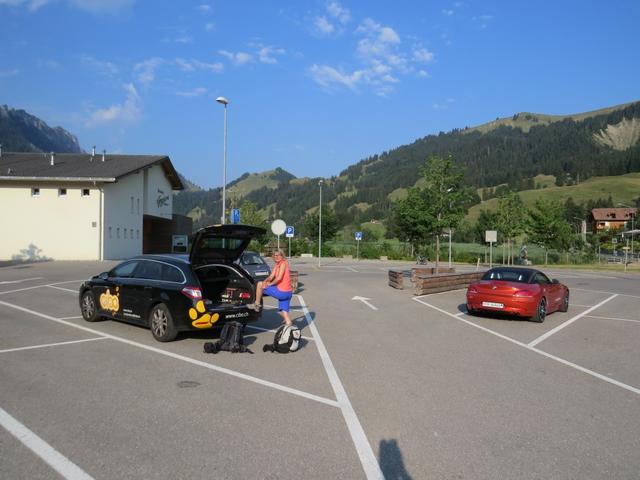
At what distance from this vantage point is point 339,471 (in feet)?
13.9

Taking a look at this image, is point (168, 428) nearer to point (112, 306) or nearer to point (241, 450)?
point (241, 450)

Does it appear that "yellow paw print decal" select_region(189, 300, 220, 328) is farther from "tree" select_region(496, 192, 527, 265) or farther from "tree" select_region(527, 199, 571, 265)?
"tree" select_region(527, 199, 571, 265)

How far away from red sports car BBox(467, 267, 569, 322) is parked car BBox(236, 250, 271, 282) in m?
7.37

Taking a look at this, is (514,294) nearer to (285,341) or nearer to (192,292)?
(285,341)

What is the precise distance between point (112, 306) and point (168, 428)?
6.26 meters

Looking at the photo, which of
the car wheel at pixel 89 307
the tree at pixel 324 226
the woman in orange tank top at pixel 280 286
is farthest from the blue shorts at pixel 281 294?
the tree at pixel 324 226

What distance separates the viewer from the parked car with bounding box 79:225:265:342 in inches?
365

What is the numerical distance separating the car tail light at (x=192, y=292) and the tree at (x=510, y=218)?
50.7 meters

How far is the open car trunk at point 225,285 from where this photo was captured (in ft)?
33.0

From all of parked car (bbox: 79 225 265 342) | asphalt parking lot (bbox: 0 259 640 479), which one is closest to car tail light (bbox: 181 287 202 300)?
parked car (bbox: 79 225 265 342)

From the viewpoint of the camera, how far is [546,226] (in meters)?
55.7

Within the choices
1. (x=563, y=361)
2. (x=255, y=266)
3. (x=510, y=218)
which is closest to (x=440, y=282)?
(x=255, y=266)

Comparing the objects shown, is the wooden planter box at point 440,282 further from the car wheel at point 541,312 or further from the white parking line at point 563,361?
the car wheel at point 541,312

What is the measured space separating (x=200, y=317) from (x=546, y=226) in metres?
52.6
